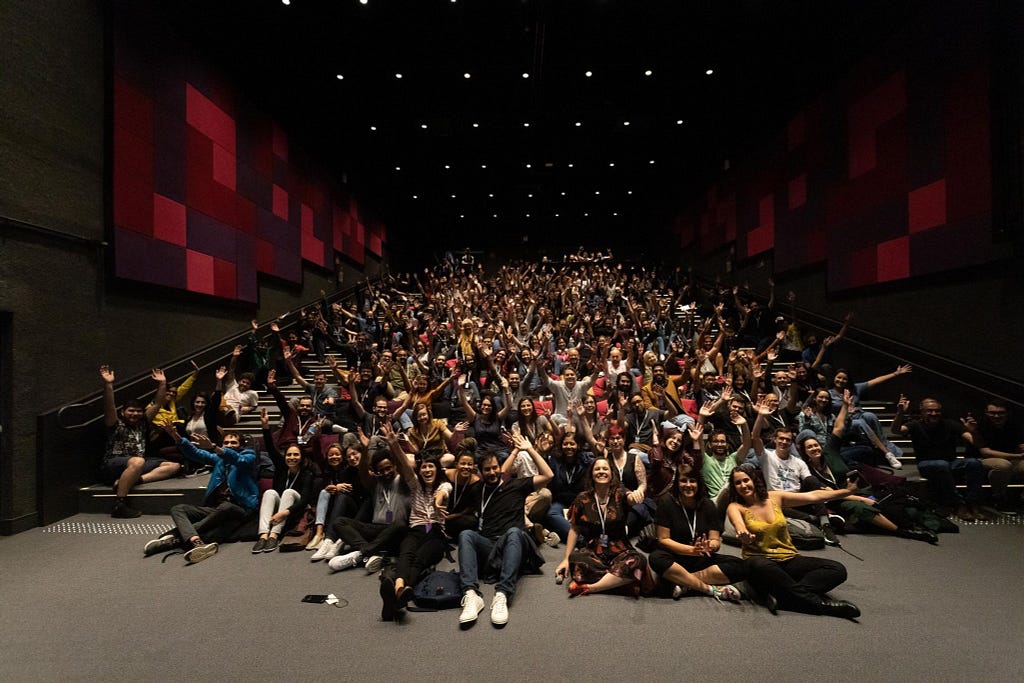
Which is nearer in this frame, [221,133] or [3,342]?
[3,342]

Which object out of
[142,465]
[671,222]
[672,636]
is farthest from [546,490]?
[671,222]

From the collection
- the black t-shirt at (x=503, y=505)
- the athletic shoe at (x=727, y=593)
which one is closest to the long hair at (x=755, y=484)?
the athletic shoe at (x=727, y=593)

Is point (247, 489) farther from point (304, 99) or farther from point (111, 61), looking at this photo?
point (304, 99)

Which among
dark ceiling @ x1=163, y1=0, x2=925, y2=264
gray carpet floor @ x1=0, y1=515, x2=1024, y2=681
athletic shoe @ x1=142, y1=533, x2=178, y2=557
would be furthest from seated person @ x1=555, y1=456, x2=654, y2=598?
dark ceiling @ x1=163, y1=0, x2=925, y2=264

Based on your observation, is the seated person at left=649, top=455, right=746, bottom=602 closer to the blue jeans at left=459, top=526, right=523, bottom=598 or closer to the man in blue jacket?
the blue jeans at left=459, top=526, right=523, bottom=598

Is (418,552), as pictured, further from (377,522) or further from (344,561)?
(377,522)

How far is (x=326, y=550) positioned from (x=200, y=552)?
116cm

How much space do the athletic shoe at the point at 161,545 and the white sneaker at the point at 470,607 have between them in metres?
3.18

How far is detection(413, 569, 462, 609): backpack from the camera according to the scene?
352cm

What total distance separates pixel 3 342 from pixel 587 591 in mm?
6549

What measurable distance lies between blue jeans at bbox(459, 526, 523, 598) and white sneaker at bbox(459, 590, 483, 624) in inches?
3.3

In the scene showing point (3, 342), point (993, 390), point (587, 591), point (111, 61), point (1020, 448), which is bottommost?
point (587, 591)

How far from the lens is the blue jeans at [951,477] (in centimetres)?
516

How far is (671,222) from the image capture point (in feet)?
68.0
